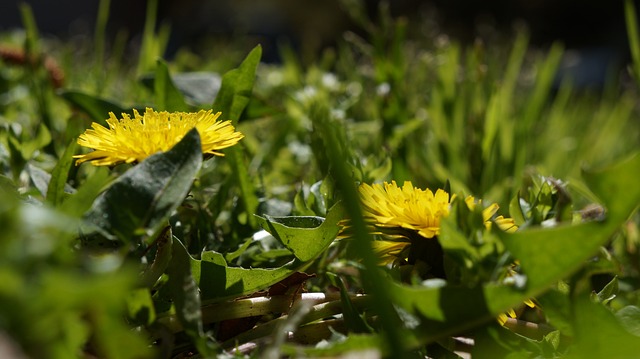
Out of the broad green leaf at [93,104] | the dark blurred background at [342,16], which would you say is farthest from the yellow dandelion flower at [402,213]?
the dark blurred background at [342,16]

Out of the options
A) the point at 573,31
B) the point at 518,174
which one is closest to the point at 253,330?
the point at 518,174

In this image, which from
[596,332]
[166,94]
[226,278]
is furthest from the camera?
[166,94]

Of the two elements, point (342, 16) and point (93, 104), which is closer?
point (93, 104)

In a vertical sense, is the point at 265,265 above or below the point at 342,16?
above

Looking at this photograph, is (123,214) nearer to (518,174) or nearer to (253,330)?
(253,330)

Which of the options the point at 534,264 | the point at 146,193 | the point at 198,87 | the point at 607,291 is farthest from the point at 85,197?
the point at 198,87

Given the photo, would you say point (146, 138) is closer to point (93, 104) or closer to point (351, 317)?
point (351, 317)

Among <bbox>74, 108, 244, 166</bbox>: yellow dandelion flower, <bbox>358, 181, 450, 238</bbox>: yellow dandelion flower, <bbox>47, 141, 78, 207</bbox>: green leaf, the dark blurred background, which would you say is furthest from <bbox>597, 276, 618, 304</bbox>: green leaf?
the dark blurred background
